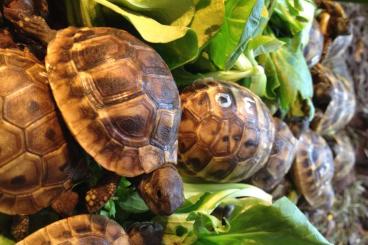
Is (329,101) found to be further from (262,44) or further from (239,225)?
(239,225)

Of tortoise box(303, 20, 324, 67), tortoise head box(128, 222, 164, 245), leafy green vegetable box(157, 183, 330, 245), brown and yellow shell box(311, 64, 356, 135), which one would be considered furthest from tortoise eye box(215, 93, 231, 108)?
brown and yellow shell box(311, 64, 356, 135)

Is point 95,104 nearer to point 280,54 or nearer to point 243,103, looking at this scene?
point 243,103

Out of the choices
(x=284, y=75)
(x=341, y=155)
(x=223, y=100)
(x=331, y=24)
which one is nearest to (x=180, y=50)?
(x=223, y=100)

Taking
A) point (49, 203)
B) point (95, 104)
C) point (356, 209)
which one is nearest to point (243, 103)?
point (95, 104)

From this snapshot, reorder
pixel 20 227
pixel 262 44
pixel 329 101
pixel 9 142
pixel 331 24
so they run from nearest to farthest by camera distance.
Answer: pixel 9 142 < pixel 20 227 < pixel 262 44 < pixel 329 101 < pixel 331 24

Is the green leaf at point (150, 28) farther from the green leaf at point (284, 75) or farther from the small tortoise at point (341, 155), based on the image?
the small tortoise at point (341, 155)

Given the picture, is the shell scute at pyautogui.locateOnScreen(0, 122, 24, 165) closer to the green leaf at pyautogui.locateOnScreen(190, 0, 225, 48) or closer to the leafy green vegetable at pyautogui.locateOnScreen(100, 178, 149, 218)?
the leafy green vegetable at pyautogui.locateOnScreen(100, 178, 149, 218)
